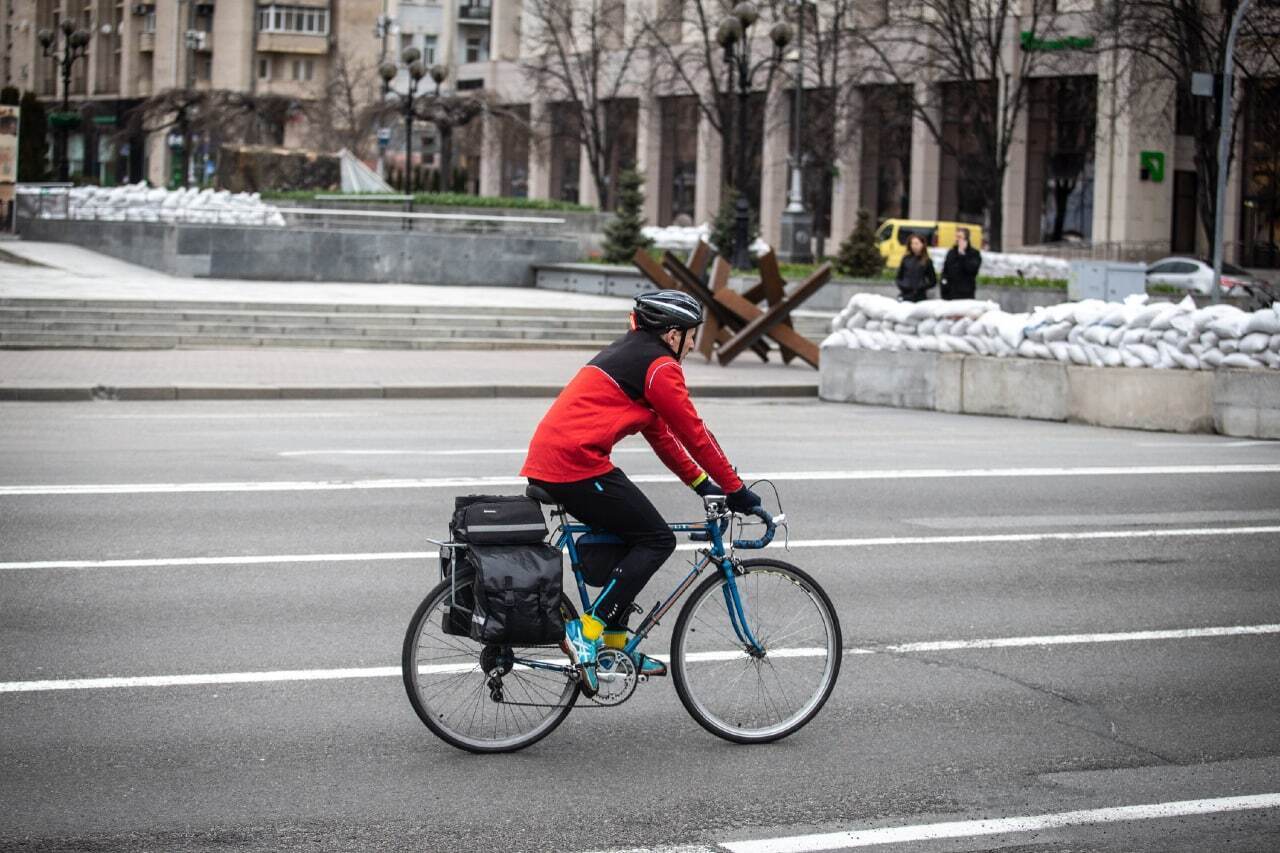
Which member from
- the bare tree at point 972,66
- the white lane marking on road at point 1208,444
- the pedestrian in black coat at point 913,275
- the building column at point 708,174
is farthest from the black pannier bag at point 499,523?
the building column at point 708,174

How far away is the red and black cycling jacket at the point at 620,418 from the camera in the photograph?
6.26 m

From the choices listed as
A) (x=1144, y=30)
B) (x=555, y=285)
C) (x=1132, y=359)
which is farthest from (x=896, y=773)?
(x=1144, y=30)

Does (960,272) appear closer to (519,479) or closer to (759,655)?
(519,479)

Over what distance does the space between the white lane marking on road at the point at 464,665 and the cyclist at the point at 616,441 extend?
1.27ft

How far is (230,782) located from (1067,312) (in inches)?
601

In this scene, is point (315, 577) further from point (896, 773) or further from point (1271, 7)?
point (1271, 7)

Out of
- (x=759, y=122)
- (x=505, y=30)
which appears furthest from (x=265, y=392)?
(x=505, y=30)

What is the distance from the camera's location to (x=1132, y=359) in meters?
19.0

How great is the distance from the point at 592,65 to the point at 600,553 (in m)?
67.3

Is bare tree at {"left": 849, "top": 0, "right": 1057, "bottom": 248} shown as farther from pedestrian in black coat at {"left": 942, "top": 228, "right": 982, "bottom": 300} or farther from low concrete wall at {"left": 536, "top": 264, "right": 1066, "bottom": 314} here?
pedestrian in black coat at {"left": 942, "top": 228, "right": 982, "bottom": 300}

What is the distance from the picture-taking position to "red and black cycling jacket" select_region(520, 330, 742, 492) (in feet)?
20.5

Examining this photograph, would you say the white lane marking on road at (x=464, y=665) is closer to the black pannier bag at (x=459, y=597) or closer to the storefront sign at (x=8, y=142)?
the black pannier bag at (x=459, y=597)

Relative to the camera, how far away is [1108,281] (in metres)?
31.9

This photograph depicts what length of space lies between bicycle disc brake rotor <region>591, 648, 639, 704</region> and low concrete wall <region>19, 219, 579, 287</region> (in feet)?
101
